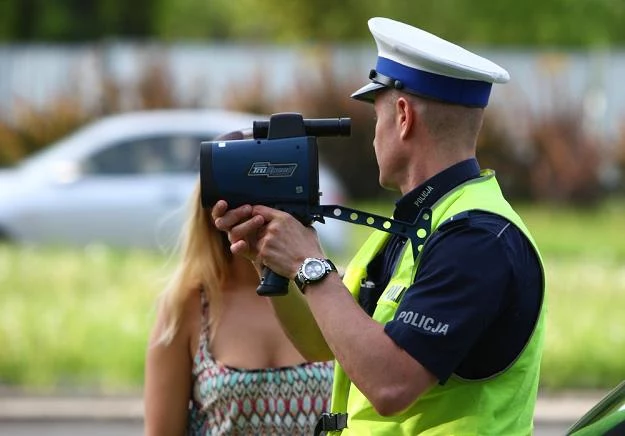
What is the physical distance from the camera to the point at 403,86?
2883 millimetres

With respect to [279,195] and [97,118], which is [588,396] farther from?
[97,118]

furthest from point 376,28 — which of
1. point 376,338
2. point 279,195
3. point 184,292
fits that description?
point 184,292

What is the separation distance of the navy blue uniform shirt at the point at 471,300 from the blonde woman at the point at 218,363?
112 centimetres

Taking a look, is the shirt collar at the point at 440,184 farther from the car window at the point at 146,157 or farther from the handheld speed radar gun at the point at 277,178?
the car window at the point at 146,157

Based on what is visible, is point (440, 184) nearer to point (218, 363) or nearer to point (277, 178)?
point (277, 178)

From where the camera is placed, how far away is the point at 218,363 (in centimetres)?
379

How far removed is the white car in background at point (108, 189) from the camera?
1435 centimetres

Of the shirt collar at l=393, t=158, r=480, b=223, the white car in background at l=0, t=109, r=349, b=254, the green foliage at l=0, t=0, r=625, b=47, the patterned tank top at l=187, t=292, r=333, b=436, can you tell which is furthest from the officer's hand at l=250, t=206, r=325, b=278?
the green foliage at l=0, t=0, r=625, b=47

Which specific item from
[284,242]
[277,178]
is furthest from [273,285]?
[277,178]

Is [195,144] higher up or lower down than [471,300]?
lower down

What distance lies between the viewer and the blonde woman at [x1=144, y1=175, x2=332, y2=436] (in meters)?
3.74

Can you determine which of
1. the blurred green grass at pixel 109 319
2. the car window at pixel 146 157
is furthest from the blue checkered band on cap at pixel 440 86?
the car window at pixel 146 157

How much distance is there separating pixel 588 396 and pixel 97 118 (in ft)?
48.0

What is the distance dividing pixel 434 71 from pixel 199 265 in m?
1.32
